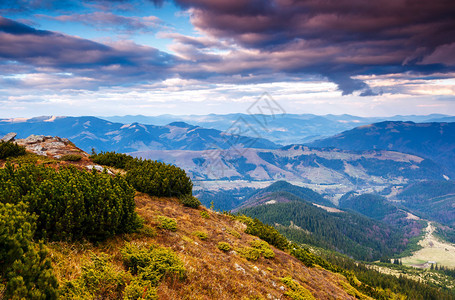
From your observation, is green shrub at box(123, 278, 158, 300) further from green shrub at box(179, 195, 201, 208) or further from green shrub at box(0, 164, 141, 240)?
green shrub at box(179, 195, 201, 208)

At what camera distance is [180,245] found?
12.8m

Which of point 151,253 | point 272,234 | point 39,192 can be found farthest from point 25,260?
point 272,234

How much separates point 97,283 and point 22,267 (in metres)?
2.99

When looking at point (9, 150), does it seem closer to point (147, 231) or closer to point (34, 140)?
point (34, 140)

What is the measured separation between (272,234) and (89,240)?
16848mm

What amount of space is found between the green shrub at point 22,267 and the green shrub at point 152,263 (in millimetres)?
3658

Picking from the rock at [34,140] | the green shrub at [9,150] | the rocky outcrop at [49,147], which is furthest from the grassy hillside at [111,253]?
the rock at [34,140]

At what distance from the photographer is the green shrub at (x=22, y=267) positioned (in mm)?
4988

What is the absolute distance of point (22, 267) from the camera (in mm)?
5242

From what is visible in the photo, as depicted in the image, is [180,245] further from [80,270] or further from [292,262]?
[292,262]

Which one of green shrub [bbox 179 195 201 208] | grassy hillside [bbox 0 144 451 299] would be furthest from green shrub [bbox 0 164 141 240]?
green shrub [bbox 179 195 201 208]

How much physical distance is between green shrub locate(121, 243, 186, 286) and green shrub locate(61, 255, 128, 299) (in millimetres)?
708

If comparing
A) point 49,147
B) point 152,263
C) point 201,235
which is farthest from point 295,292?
point 49,147

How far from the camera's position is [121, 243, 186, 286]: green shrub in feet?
29.5
